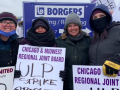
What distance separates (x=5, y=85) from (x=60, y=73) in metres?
0.90

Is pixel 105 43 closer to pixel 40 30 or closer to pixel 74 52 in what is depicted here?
pixel 74 52

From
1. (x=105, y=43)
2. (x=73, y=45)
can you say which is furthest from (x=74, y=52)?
(x=105, y=43)

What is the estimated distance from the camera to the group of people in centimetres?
239

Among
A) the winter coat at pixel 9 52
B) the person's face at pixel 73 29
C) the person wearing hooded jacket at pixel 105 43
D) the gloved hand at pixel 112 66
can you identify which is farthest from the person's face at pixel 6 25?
the gloved hand at pixel 112 66

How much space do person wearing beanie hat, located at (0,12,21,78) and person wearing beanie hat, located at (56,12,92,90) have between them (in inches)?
30.9

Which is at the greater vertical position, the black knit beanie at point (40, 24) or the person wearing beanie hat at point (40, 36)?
the black knit beanie at point (40, 24)

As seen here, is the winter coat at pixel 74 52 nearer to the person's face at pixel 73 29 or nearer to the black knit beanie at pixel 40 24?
the person's face at pixel 73 29

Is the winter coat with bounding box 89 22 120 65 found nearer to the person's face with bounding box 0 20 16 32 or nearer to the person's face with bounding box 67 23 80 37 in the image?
the person's face with bounding box 67 23 80 37

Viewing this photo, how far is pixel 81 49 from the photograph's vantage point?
2.71m

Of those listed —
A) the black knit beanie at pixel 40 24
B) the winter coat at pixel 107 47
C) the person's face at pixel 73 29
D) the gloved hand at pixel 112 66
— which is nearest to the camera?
the gloved hand at pixel 112 66

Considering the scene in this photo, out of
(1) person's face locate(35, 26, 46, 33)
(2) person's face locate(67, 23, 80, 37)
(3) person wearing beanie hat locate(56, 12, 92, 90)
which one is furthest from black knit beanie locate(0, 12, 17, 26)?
(2) person's face locate(67, 23, 80, 37)

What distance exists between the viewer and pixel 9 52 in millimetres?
2604

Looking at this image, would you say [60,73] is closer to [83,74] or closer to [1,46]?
[83,74]

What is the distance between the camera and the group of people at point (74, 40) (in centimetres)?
239
